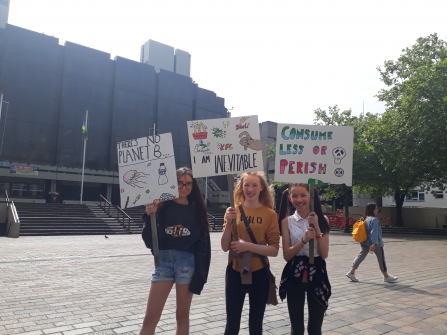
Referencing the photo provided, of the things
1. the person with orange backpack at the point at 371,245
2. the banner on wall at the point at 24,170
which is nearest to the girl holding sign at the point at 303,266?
the person with orange backpack at the point at 371,245

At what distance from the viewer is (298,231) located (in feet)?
11.6

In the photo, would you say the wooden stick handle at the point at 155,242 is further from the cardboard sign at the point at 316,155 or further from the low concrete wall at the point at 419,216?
the low concrete wall at the point at 419,216

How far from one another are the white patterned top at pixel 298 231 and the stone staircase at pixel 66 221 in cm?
2061

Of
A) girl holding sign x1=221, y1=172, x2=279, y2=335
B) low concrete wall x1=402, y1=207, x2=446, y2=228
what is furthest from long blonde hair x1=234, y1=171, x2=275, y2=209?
low concrete wall x1=402, y1=207, x2=446, y2=228

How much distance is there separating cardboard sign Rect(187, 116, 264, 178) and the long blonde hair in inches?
7.2

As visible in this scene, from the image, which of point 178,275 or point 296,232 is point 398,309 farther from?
point 178,275

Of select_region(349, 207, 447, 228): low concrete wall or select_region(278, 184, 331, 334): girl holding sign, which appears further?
select_region(349, 207, 447, 228): low concrete wall

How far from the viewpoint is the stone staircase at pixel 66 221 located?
22.1m

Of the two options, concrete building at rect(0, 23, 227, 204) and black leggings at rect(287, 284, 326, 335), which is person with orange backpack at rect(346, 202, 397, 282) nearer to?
black leggings at rect(287, 284, 326, 335)

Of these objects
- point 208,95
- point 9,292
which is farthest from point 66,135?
point 9,292

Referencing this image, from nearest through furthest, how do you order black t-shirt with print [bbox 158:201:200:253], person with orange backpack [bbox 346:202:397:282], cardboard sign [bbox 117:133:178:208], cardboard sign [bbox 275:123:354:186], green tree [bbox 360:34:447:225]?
black t-shirt with print [bbox 158:201:200:253]
cardboard sign [bbox 117:133:178:208]
cardboard sign [bbox 275:123:354:186]
person with orange backpack [bbox 346:202:397:282]
green tree [bbox 360:34:447:225]

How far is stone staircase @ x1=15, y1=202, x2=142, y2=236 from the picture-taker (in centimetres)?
2210

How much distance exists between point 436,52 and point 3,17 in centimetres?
3857

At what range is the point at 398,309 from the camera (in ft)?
18.8
